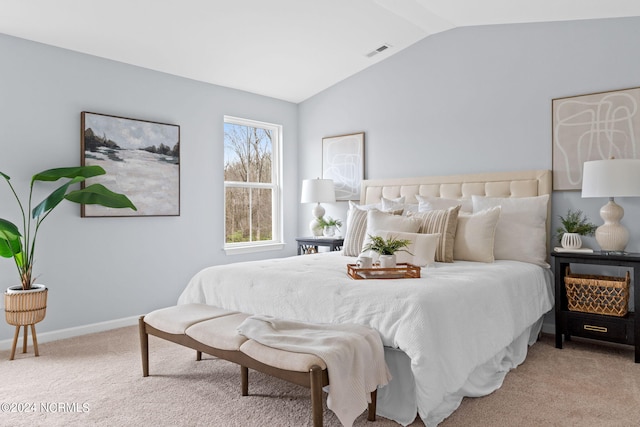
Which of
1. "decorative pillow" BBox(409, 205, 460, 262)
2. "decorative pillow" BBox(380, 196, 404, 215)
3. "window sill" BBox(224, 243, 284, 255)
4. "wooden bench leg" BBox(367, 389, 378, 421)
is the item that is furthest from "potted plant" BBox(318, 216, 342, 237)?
"wooden bench leg" BBox(367, 389, 378, 421)

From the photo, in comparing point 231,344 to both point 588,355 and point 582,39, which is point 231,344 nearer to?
point 588,355

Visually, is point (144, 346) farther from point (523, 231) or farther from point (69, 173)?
point (523, 231)

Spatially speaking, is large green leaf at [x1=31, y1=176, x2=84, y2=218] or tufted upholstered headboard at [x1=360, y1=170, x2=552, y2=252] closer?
large green leaf at [x1=31, y1=176, x2=84, y2=218]

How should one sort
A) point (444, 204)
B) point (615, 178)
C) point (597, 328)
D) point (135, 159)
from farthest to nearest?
point (135, 159) → point (444, 204) → point (597, 328) → point (615, 178)

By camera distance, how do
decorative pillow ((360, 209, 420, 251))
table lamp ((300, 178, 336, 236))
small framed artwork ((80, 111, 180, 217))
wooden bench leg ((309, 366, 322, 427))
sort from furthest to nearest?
1. table lamp ((300, 178, 336, 236))
2. small framed artwork ((80, 111, 180, 217))
3. decorative pillow ((360, 209, 420, 251))
4. wooden bench leg ((309, 366, 322, 427))

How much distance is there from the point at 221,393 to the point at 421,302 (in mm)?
1316

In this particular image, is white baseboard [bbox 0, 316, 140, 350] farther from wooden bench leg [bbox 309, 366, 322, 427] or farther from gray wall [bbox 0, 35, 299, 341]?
wooden bench leg [bbox 309, 366, 322, 427]

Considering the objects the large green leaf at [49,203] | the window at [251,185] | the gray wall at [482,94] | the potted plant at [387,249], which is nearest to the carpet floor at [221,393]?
the potted plant at [387,249]

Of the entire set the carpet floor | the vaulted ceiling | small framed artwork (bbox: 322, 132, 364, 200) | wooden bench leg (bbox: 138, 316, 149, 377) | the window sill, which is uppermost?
the vaulted ceiling

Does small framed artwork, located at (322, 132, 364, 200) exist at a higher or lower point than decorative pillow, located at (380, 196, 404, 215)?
higher

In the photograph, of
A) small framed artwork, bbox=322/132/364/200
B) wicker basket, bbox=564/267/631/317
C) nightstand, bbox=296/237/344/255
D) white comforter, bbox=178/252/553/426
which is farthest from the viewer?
small framed artwork, bbox=322/132/364/200

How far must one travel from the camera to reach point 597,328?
317 cm

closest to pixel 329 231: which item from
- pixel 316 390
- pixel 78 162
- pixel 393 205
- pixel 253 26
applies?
pixel 393 205

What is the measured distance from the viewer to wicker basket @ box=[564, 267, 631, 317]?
3127 mm
